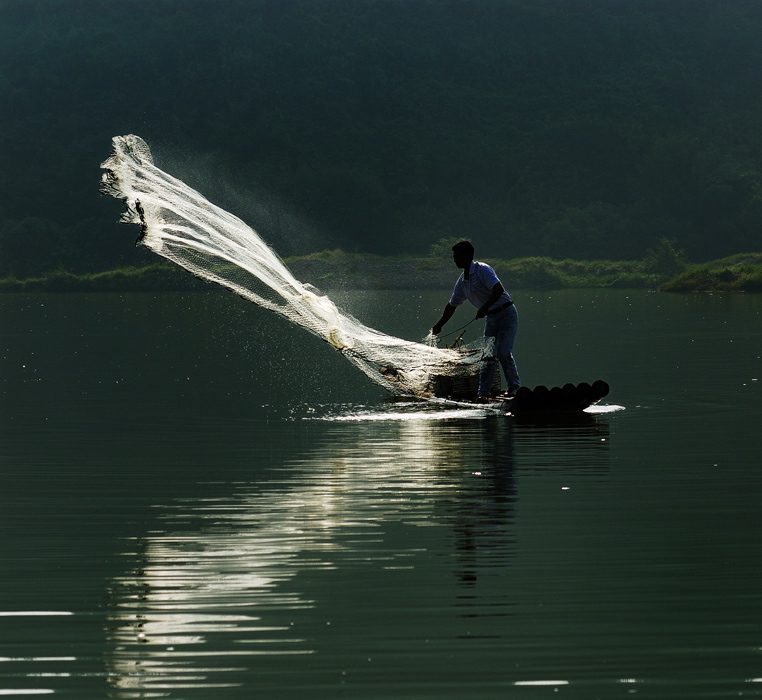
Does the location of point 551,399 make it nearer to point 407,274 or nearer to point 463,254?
point 463,254

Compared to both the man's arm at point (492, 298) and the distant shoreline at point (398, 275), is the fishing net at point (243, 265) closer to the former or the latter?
the man's arm at point (492, 298)

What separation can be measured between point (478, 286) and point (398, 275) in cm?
9965

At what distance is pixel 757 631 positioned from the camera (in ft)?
25.7

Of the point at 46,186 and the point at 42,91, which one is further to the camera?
the point at 42,91

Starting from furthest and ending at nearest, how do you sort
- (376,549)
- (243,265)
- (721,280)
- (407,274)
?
1. (407,274)
2. (721,280)
3. (243,265)
4. (376,549)

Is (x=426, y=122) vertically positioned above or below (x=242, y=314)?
→ above

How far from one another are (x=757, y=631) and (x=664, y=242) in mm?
104562

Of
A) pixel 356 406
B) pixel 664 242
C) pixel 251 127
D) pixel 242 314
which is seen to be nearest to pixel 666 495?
pixel 356 406

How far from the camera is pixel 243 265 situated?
53.0 feet

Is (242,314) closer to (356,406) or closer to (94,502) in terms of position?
(356,406)

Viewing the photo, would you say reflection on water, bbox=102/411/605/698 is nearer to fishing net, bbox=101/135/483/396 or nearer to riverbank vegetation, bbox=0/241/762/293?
fishing net, bbox=101/135/483/396

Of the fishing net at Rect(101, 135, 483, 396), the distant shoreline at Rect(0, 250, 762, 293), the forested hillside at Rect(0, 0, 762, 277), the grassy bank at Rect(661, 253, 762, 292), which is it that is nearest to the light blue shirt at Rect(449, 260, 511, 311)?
the fishing net at Rect(101, 135, 483, 396)

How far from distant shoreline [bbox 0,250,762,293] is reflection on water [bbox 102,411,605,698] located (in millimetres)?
89588

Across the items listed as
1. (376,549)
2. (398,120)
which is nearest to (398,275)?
(398,120)
